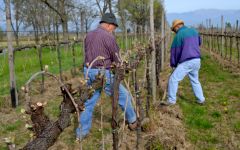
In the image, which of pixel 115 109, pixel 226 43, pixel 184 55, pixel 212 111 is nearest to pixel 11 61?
pixel 184 55

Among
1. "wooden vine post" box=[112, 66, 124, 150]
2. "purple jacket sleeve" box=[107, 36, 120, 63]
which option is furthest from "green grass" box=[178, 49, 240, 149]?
"wooden vine post" box=[112, 66, 124, 150]

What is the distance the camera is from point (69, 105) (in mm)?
2500

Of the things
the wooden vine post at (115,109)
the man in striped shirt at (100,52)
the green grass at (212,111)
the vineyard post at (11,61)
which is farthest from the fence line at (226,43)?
the wooden vine post at (115,109)

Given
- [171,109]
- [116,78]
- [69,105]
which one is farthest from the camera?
[171,109]

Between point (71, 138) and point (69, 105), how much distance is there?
9.43 feet

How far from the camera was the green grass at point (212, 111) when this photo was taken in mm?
5387

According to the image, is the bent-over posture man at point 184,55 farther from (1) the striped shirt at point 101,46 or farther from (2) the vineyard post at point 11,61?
(2) the vineyard post at point 11,61

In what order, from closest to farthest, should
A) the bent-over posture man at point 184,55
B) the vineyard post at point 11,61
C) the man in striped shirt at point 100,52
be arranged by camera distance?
1. the man in striped shirt at point 100,52
2. the bent-over posture man at point 184,55
3. the vineyard post at point 11,61

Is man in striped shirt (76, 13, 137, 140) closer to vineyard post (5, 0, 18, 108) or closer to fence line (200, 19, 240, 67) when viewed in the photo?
vineyard post (5, 0, 18, 108)

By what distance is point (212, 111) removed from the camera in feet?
22.2

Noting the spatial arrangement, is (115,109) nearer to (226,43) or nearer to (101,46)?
(101,46)

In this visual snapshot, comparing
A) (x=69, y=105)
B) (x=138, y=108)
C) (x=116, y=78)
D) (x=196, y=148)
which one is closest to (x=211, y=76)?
(x=196, y=148)

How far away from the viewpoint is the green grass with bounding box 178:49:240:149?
5387mm

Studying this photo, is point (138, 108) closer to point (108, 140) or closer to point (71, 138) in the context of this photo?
point (108, 140)
